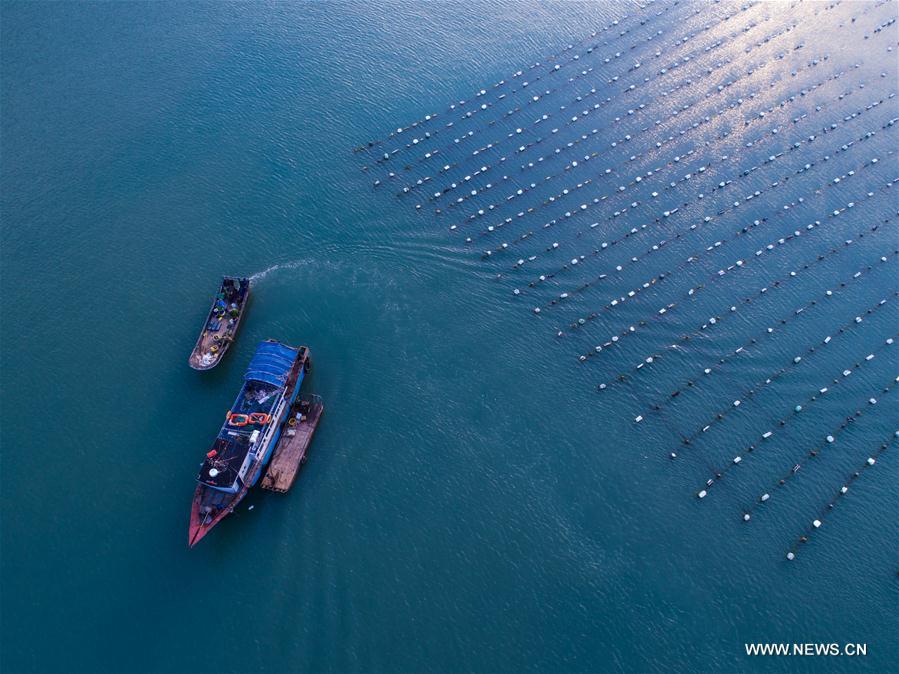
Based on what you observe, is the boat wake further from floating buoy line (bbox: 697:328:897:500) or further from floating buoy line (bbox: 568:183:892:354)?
floating buoy line (bbox: 697:328:897:500)

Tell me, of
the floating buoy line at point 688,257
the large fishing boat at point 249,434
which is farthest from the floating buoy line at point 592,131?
the large fishing boat at point 249,434

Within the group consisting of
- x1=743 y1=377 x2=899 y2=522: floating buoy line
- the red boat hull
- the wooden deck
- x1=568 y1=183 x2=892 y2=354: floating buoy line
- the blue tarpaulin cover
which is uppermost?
x1=568 y1=183 x2=892 y2=354: floating buoy line

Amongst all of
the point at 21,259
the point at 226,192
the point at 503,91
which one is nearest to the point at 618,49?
the point at 503,91

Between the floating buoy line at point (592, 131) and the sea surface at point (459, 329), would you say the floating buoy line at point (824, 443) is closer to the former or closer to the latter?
the sea surface at point (459, 329)

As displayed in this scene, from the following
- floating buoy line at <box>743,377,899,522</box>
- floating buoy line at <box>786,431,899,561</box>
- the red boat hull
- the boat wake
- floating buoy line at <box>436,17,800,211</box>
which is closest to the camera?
the red boat hull

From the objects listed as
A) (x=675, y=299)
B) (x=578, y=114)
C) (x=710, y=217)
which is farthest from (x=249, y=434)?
(x=578, y=114)

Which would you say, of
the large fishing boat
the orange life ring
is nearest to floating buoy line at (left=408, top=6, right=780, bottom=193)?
the large fishing boat
